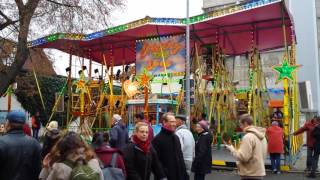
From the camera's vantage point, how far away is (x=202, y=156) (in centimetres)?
856

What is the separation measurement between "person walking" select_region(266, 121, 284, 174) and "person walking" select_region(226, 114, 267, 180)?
25.7 feet

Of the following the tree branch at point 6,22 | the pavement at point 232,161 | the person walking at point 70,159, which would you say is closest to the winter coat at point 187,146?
the person walking at point 70,159

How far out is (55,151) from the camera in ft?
14.2

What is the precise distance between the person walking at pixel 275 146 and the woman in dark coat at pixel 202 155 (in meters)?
5.91

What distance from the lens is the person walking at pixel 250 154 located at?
6.35 meters

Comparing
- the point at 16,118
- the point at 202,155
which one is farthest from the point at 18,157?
the point at 202,155

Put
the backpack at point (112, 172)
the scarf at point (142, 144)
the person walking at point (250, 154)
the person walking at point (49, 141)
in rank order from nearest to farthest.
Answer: the backpack at point (112, 172) → the scarf at point (142, 144) → the person walking at point (250, 154) → the person walking at point (49, 141)

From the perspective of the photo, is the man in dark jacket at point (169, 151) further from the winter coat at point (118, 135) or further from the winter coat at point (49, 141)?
the winter coat at point (118, 135)

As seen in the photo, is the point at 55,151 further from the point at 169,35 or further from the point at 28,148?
the point at 169,35

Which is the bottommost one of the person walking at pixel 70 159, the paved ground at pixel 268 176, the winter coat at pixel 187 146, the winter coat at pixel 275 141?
the paved ground at pixel 268 176

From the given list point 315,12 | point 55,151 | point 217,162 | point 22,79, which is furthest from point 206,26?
point 315,12

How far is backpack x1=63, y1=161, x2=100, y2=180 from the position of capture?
13.3 ft

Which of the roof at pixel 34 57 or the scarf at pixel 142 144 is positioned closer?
the scarf at pixel 142 144

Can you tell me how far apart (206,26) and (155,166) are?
1509 cm
